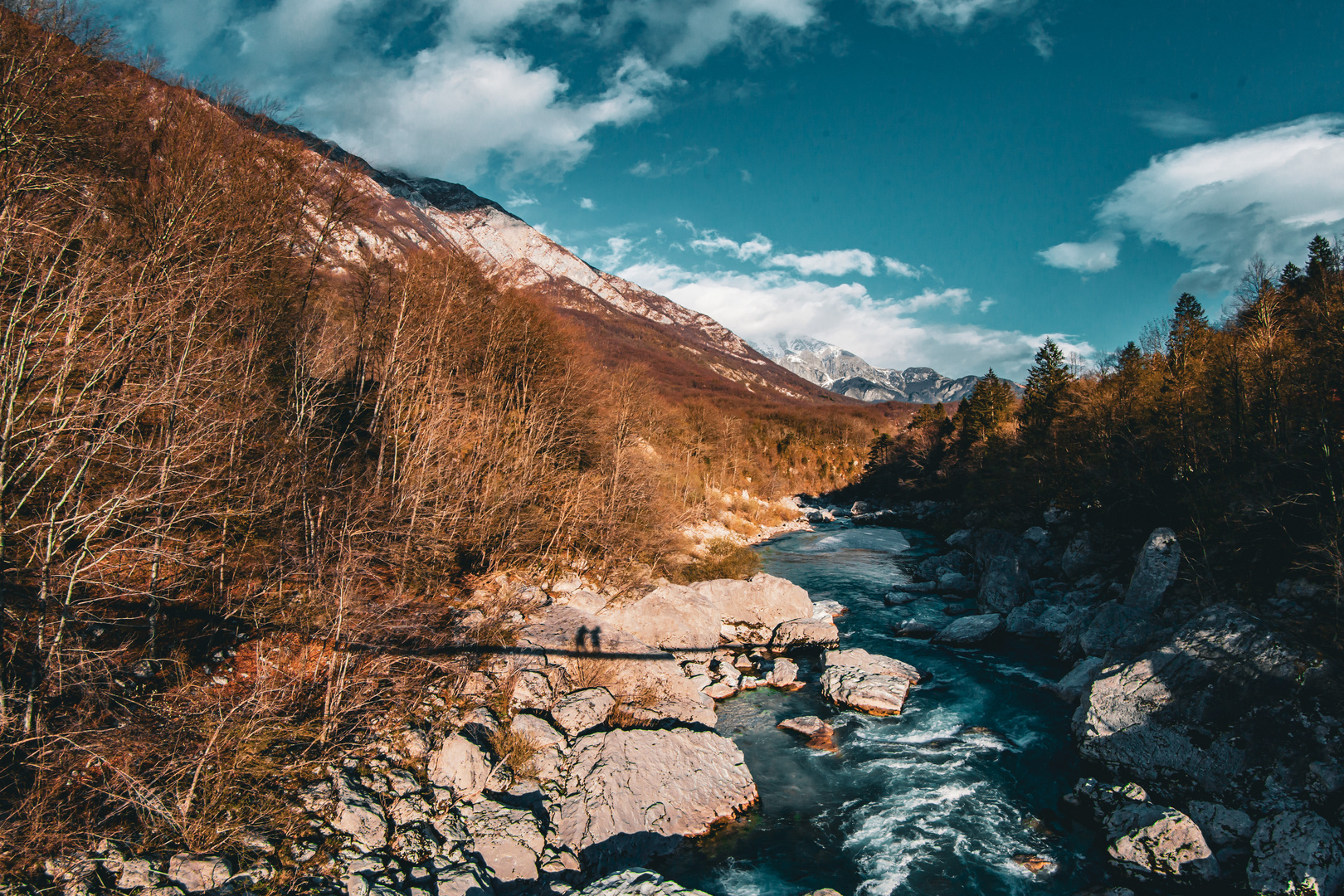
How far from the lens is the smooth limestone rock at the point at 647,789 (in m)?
8.85

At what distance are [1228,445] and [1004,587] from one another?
28.4 ft

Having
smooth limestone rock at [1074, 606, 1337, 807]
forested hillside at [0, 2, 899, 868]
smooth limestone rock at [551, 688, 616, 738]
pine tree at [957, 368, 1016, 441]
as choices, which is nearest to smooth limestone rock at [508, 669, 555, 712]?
smooth limestone rock at [551, 688, 616, 738]

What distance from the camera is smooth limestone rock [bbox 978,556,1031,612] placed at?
2183 cm

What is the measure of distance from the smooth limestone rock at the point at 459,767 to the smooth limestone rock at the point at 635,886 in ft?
8.62

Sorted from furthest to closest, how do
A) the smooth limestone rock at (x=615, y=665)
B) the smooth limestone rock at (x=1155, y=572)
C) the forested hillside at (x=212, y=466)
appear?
the smooth limestone rock at (x=1155, y=572), the smooth limestone rock at (x=615, y=665), the forested hillside at (x=212, y=466)

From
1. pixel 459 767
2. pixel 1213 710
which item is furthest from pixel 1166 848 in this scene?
pixel 459 767

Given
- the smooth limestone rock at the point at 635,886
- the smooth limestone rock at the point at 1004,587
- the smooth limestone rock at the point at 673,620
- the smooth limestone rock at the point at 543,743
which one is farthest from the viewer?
the smooth limestone rock at the point at 1004,587

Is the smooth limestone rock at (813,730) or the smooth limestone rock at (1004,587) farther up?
the smooth limestone rock at (1004,587)

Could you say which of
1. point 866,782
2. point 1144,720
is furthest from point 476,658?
point 1144,720

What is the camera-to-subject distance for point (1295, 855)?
25.7 feet

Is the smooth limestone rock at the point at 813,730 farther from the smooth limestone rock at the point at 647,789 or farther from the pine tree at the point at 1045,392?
the pine tree at the point at 1045,392

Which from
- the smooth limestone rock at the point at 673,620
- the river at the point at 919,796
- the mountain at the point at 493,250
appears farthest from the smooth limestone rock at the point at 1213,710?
the mountain at the point at 493,250

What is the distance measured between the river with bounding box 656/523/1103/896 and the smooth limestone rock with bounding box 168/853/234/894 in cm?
581

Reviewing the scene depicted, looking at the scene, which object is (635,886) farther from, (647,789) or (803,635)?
(803,635)
